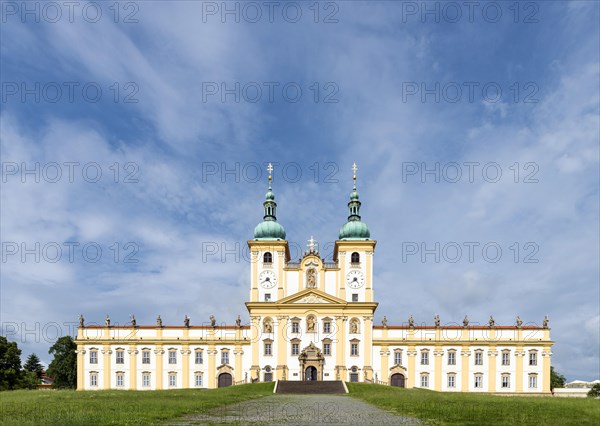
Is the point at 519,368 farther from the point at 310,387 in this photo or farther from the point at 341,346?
the point at 310,387

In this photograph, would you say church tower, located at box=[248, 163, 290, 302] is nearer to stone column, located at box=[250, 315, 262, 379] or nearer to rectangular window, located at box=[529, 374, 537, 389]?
stone column, located at box=[250, 315, 262, 379]

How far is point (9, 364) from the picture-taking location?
56781 mm

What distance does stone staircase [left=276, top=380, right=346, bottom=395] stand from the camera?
41938mm

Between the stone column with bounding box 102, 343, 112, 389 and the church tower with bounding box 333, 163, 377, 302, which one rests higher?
the church tower with bounding box 333, 163, 377, 302

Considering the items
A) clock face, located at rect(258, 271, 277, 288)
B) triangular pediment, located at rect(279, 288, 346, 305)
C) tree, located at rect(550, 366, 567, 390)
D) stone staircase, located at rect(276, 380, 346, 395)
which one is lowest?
tree, located at rect(550, 366, 567, 390)

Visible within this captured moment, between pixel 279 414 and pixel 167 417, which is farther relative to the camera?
pixel 279 414

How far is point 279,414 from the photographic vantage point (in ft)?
59.5

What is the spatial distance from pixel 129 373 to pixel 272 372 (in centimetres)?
1516

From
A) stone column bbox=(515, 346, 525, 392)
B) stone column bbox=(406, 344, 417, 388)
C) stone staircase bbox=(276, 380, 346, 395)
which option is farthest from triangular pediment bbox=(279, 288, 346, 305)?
stone column bbox=(515, 346, 525, 392)

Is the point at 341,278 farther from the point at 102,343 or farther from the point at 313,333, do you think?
the point at 102,343

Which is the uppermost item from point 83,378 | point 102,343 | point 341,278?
point 341,278

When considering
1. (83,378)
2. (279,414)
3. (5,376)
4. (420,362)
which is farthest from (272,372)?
(279,414)

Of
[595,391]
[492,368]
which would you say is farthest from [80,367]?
[595,391]

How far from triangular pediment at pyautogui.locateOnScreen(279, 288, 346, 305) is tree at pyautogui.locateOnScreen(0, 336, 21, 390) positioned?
28044mm
